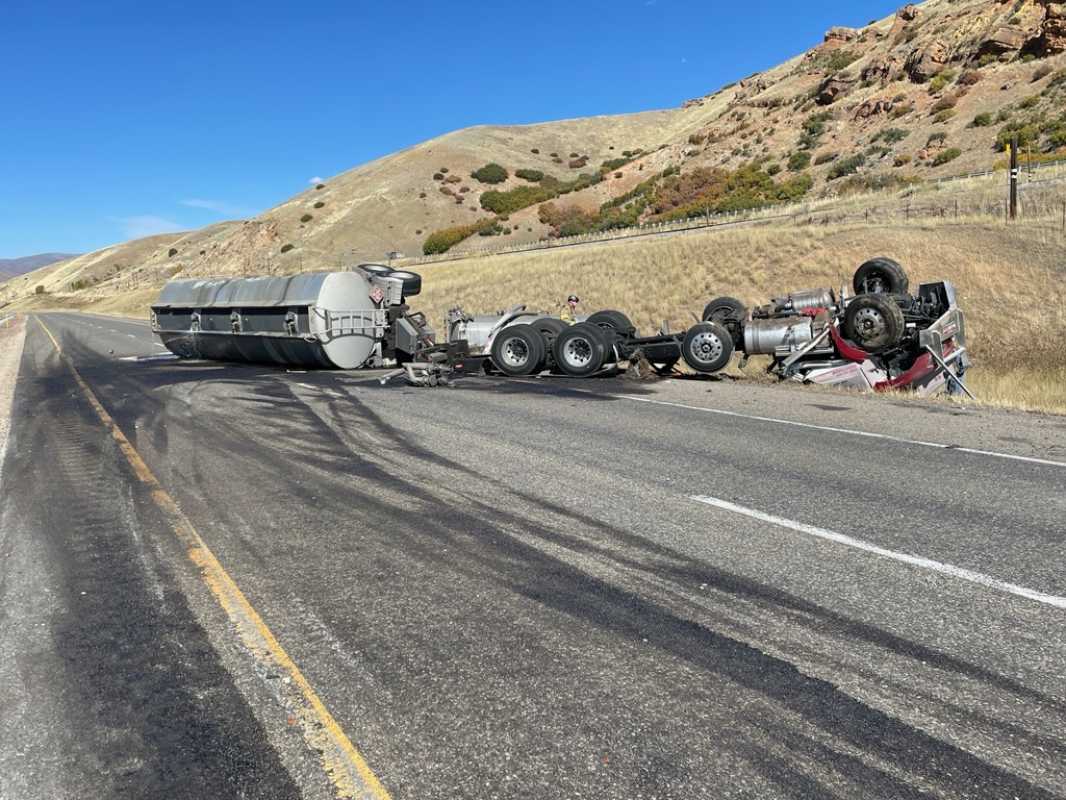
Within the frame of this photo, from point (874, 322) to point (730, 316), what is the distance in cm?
322

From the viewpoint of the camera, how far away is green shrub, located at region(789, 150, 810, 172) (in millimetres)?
52638

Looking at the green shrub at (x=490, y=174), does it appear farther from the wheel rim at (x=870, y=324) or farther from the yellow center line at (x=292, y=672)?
the yellow center line at (x=292, y=672)

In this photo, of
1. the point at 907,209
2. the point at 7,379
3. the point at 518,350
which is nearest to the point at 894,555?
the point at 518,350

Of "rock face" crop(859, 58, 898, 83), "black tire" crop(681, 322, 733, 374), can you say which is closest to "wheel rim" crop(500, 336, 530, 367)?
"black tire" crop(681, 322, 733, 374)

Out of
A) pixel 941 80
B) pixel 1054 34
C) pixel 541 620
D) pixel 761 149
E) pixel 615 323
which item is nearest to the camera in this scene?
pixel 541 620

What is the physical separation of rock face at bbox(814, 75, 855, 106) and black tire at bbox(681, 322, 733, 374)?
192 ft

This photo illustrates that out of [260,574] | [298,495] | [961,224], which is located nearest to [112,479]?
[298,495]

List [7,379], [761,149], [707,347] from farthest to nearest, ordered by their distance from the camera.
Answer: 1. [761,149]
2. [7,379]
3. [707,347]

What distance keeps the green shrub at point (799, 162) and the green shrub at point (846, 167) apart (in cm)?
397

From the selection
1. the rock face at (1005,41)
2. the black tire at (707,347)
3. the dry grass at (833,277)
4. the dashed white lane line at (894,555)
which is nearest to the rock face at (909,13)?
the rock face at (1005,41)

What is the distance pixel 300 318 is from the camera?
1644 centimetres

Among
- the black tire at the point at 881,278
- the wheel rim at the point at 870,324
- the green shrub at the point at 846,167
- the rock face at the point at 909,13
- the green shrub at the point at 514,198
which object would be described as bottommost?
the wheel rim at the point at 870,324

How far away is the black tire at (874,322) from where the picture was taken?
11.8 metres

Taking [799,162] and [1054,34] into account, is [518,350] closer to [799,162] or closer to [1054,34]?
[799,162]
